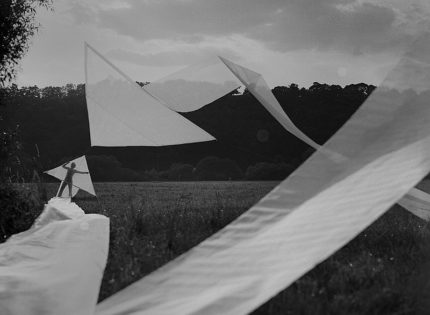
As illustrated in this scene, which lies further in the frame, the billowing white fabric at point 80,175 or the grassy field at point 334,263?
the billowing white fabric at point 80,175

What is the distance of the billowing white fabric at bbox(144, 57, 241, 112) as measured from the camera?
742 cm

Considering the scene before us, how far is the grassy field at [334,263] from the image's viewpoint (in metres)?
4.42

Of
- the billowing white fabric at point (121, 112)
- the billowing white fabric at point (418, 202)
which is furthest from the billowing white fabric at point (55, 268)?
the billowing white fabric at point (418, 202)

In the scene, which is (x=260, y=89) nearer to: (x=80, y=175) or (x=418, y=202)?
(x=418, y=202)

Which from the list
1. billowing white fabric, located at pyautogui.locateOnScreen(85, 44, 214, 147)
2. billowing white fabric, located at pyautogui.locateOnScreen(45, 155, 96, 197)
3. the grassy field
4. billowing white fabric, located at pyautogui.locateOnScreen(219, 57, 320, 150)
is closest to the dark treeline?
billowing white fabric, located at pyautogui.locateOnScreen(45, 155, 96, 197)

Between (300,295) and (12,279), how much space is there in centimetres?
289

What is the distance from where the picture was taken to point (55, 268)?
5.71 m

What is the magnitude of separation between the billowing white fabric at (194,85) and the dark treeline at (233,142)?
26547 millimetres

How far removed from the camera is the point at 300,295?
4.62 metres

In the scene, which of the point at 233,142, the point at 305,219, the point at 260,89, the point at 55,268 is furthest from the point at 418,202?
the point at 233,142

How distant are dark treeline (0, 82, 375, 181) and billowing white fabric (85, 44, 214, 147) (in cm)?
2650

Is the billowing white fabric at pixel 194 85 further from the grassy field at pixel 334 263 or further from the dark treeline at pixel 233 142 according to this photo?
the dark treeline at pixel 233 142

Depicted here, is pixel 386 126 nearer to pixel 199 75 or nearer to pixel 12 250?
pixel 199 75

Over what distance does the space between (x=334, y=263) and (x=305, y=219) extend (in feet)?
8.95
